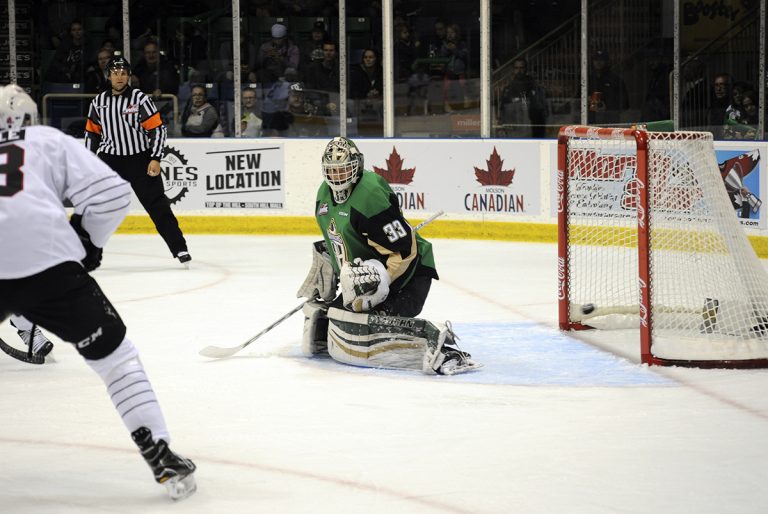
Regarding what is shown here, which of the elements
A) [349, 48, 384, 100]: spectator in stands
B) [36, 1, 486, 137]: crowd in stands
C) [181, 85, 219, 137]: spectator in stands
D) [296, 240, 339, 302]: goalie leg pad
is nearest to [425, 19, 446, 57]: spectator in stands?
[36, 1, 486, 137]: crowd in stands

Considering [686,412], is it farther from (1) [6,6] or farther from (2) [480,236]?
(1) [6,6]

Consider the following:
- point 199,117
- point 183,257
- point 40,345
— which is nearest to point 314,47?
point 199,117

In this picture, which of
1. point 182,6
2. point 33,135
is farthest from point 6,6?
point 33,135

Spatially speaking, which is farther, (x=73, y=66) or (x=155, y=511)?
(x=73, y=66)

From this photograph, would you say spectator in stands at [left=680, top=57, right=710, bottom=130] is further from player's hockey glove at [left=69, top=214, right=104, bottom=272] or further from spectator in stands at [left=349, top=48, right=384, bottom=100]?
player's hockey glove at [left=69, top=214, right=104, bottom=272]

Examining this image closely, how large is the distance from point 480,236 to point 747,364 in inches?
193

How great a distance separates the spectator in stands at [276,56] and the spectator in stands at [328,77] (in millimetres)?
229

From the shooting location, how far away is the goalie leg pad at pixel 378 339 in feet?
15.1

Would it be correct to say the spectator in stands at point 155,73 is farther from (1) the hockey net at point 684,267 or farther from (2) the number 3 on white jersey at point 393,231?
(2) the number 3 on white jersey at point 393,231

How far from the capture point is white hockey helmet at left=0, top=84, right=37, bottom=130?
9.78 ft

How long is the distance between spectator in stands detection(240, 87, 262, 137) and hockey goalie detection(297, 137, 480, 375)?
20.0 feet

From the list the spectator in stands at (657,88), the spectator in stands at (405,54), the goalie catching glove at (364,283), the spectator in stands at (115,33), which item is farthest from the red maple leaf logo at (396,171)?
the goalie catching glove at (364,283)

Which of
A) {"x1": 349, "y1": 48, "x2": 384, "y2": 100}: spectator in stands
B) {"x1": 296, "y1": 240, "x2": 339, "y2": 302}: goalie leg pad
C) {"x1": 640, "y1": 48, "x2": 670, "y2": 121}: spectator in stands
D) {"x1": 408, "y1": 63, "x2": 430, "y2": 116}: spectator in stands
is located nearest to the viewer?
{"x1": 296, "y1": 240, "x2": 339, "y2": 302}: goalie leg pad

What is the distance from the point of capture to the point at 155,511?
2.97 m
